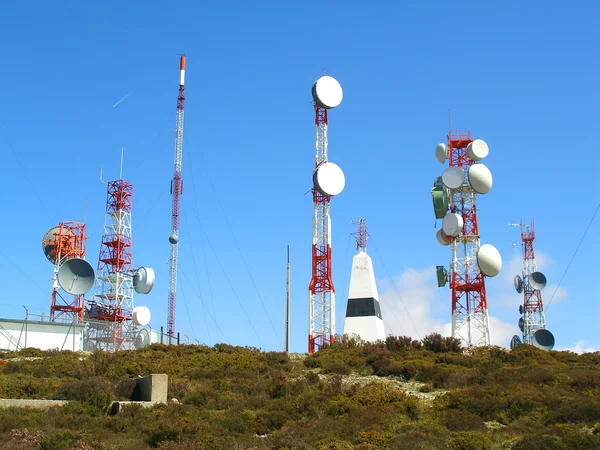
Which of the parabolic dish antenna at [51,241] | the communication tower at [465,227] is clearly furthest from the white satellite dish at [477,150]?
the parabolic dish antenna at [51,241]

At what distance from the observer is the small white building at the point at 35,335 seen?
139 ft

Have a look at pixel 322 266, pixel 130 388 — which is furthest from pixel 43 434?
pixel 322 266

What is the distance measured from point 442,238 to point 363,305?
24.4 feet

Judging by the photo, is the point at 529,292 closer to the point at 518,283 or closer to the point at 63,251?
the point at 518,283

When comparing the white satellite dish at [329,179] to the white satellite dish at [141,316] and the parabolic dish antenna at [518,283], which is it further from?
the parabolic dish antenna at [518,283]

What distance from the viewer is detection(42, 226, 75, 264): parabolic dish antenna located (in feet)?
179

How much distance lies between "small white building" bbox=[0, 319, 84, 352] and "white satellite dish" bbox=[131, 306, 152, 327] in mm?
11814

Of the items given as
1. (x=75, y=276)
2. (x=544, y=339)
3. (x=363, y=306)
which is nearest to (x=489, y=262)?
(x=363, y=306)

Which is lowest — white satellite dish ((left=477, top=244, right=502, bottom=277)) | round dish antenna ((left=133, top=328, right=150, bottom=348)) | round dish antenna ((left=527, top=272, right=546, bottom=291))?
round dish antenna ((left=133, top=328, right=150, bottom=348))

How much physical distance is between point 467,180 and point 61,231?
92.6 ft

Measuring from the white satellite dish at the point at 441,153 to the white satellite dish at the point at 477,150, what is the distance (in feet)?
5.40

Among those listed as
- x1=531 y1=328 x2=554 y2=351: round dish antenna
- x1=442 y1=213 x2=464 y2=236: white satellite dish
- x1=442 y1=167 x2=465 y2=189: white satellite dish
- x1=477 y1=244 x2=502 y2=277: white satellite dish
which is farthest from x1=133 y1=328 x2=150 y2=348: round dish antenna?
x1=531 y1=328 x2=554 y2=351: round dish antenna

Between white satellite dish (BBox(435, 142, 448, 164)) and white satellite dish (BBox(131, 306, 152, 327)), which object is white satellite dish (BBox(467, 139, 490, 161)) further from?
white satellite dish (BBox(131, 306, 152, 327))

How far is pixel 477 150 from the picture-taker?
158 ft
